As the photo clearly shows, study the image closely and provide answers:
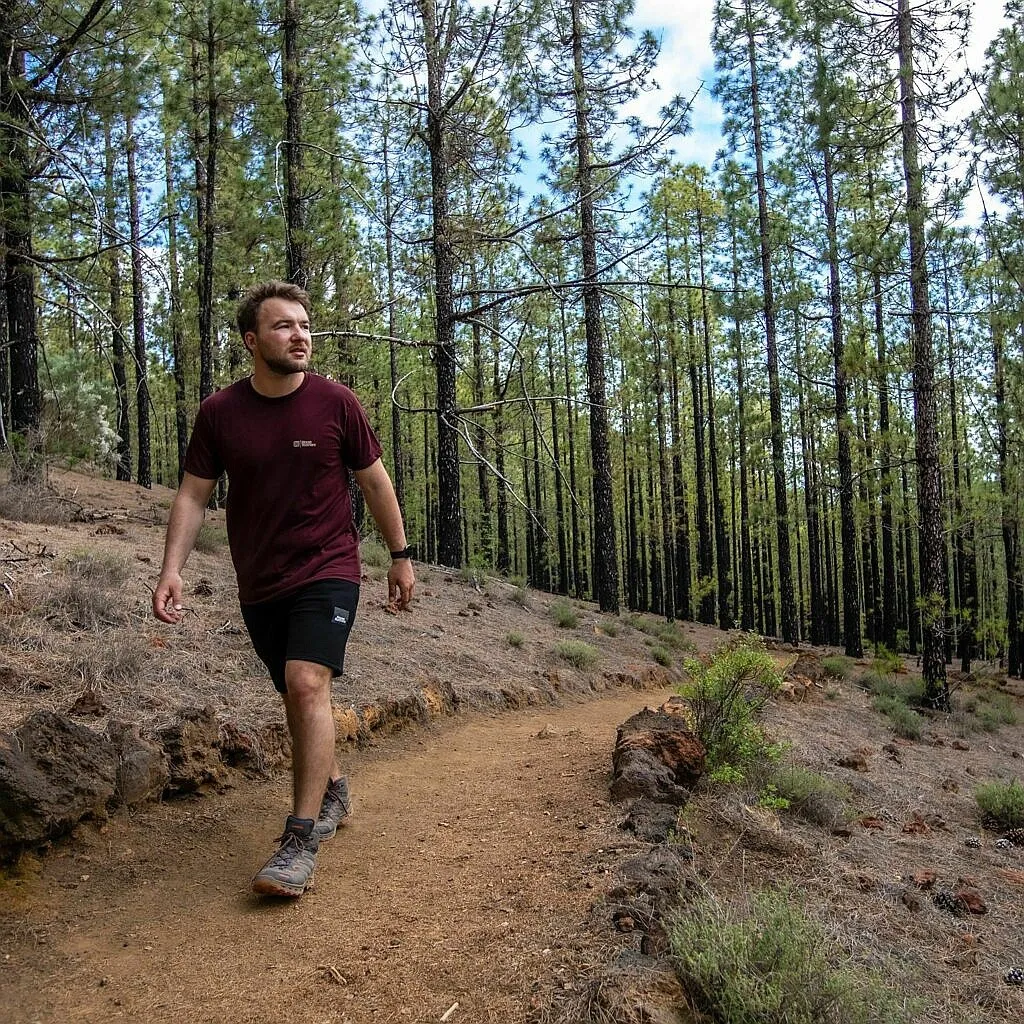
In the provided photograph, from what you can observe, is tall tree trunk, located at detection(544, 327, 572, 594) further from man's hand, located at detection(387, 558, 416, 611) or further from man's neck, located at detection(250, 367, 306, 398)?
man's neck, located at detection(250, 367, 306, 398)

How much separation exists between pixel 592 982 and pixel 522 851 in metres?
1.14

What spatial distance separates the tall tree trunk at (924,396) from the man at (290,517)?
1126cm

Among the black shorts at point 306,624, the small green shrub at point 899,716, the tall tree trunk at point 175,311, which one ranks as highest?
the tall tree trunk at point 175,311

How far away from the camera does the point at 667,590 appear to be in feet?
105

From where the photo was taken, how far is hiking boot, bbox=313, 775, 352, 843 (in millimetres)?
3465

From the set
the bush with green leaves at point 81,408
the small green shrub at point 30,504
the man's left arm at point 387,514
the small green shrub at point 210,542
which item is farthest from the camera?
the bush with green leaves at point 81,408

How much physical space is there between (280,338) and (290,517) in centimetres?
75

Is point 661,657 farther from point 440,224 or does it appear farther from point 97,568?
point 97,568

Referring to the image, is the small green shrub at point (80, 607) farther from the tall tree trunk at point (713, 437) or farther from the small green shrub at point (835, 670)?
the tall tree trunk at point (713, 437)

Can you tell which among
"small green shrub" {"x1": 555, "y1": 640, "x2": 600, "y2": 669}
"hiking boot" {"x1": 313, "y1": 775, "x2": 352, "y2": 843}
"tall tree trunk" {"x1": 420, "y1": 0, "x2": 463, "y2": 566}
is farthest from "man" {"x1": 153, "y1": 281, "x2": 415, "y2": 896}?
"small green shrub" {"x1": 555, "y1": 640, "x2": 600, "y2": 669}

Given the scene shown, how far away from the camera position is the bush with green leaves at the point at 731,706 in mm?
4516

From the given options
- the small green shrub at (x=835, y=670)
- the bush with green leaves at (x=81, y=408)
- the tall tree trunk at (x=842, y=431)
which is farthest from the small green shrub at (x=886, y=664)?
the bush with green leaves at (x=81, y=408)

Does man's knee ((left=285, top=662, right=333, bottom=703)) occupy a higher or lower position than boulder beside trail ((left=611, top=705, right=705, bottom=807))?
higher

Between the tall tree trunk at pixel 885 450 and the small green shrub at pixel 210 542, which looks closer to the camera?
the small green shrub at pixel 210 542
